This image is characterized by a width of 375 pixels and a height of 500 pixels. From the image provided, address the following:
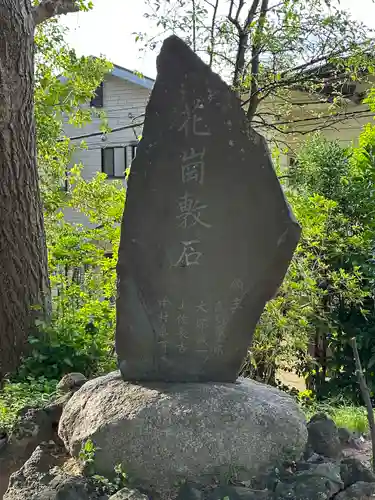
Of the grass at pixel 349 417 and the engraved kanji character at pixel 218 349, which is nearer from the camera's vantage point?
the engraved kanji character at pixel 218 349

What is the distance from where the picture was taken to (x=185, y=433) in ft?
8.40

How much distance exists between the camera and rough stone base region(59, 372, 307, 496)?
253 centimetres

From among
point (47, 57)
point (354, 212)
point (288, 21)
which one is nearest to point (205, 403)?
point (288, 21)

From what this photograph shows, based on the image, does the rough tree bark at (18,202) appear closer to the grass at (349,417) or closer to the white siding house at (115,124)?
the grass at (349,417)

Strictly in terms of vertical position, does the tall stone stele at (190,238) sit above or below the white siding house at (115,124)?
below

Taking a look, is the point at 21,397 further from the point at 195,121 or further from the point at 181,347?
the point at 195,121

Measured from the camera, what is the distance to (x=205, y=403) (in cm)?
267

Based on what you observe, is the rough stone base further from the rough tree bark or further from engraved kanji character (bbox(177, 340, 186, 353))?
the rough tree bark

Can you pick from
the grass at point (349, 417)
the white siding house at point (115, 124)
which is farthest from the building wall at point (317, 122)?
the grass at point (349, 417)

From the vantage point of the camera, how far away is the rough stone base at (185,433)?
2.53 metres

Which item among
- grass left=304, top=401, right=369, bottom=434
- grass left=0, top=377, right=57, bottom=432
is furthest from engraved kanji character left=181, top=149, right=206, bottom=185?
grass left=304, top=401, right=369, bottom=434

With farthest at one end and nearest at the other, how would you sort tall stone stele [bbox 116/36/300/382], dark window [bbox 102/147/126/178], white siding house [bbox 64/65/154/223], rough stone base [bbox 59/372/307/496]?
dark window [bbox 102/147/126/178], white siding house [bbox 64/65/154/223], tall stone stele [bbox 116/36/300/382], rough stone base [bbox 59/372/307/496]

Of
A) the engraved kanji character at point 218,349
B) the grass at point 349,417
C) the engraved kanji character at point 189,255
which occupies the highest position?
the engraved kanji character at point 189,255

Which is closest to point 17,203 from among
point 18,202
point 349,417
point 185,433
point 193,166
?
point 18,202
